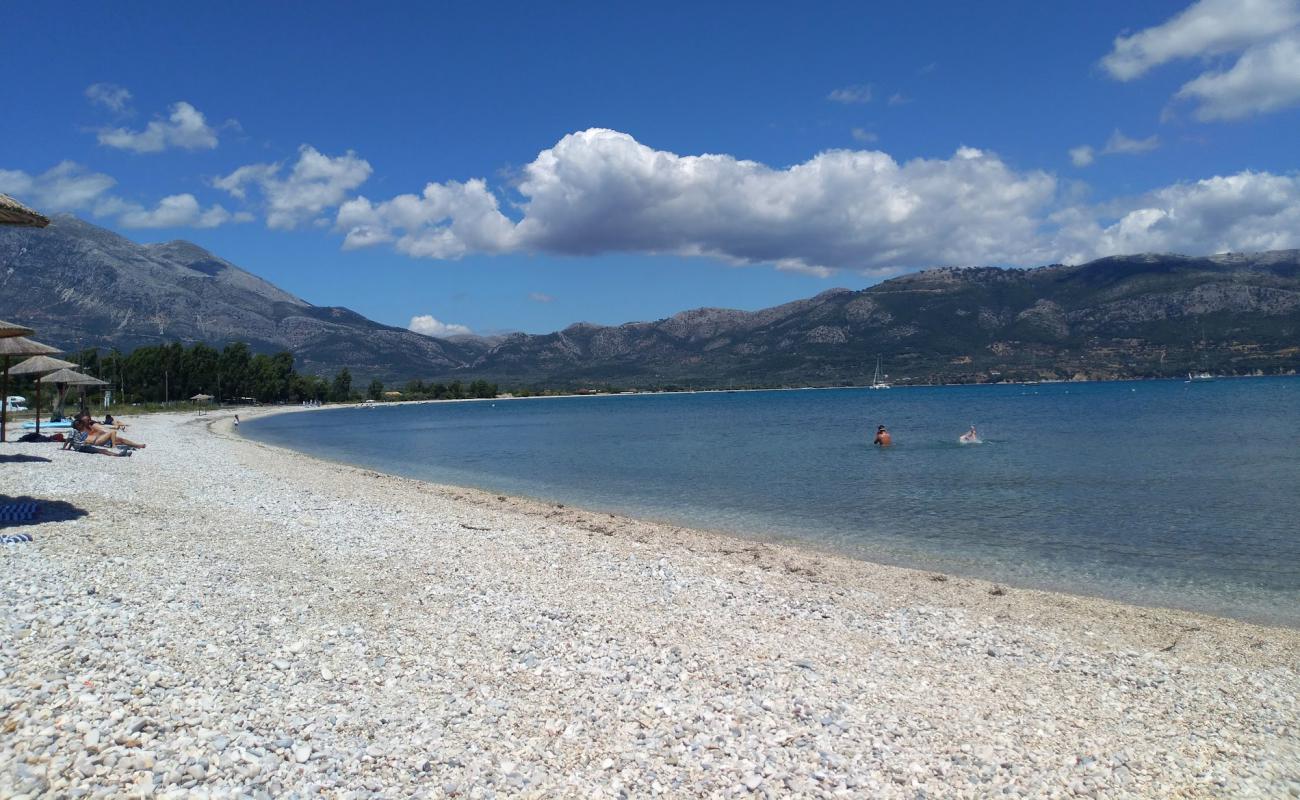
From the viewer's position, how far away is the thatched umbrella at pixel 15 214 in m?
9.74

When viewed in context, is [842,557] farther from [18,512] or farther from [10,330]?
[10,330]

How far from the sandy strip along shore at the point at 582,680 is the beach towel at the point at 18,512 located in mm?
586

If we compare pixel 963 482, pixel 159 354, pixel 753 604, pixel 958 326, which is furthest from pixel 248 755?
pixel 958 326

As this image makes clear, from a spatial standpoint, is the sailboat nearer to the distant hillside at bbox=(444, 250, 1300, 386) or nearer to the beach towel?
the distant hillside at bbox=(444, 250, 1300, 386)

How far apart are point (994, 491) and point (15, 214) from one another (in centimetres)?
2290

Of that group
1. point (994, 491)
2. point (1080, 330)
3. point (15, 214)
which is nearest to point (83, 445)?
point (15, 214)

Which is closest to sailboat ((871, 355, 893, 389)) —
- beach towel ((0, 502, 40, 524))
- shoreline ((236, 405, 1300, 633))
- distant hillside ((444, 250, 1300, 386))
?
distant hillside ((444, 250, 1300, 386))

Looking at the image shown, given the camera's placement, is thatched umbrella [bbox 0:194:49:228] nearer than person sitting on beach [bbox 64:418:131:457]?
Yes

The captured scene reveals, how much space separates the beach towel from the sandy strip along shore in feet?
1.92

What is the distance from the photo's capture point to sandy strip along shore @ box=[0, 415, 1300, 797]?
5.13m

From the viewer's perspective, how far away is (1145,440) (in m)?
39.1

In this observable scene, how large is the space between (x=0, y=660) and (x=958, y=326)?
19275 cm

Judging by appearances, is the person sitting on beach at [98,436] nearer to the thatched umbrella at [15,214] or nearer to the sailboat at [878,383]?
the thatched umbrella at [15,214]

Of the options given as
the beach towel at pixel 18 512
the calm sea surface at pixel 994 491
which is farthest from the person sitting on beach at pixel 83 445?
the beach towel at pixel 18 512
